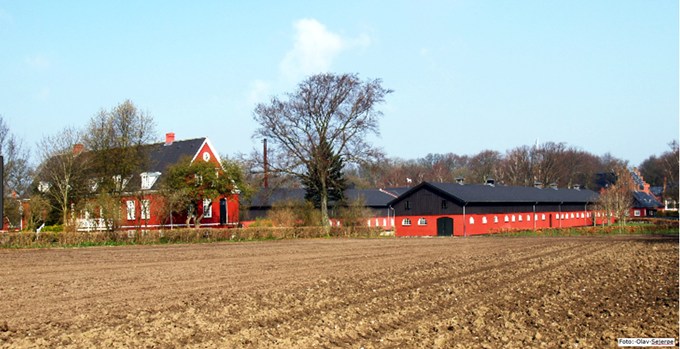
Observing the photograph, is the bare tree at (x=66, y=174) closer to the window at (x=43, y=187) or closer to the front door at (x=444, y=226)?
the window at (x=43, y=187)

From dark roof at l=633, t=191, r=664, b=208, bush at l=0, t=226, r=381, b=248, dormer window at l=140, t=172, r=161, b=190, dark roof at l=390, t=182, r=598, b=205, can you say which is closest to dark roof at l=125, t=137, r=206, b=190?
dormer window at l=140, t=172, r=161, b=190

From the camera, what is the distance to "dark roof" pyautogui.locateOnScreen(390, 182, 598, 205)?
5256 centimetres

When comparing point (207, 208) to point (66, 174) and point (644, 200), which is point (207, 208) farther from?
point (644, 200)

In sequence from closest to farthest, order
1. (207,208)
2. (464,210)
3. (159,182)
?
(207,208)
(159,182)
(464,210)

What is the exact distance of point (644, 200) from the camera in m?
91.8

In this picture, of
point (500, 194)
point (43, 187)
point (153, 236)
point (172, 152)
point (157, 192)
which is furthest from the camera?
point (500, 194)

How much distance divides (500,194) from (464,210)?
9222 millimetres

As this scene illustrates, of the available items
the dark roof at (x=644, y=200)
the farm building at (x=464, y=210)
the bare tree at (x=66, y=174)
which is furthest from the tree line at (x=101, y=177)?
the dark roof at (x=644, y=200)

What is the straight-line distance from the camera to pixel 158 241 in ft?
106

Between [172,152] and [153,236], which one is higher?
[172,152]

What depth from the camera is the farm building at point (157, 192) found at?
120ft

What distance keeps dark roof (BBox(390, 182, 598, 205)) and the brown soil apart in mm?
32004

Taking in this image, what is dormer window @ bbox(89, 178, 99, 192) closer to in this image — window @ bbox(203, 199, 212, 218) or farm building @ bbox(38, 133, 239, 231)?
farm building @ bbox(38, 133, 239, 231)

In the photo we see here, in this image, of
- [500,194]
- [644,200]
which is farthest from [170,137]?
[644,200]
